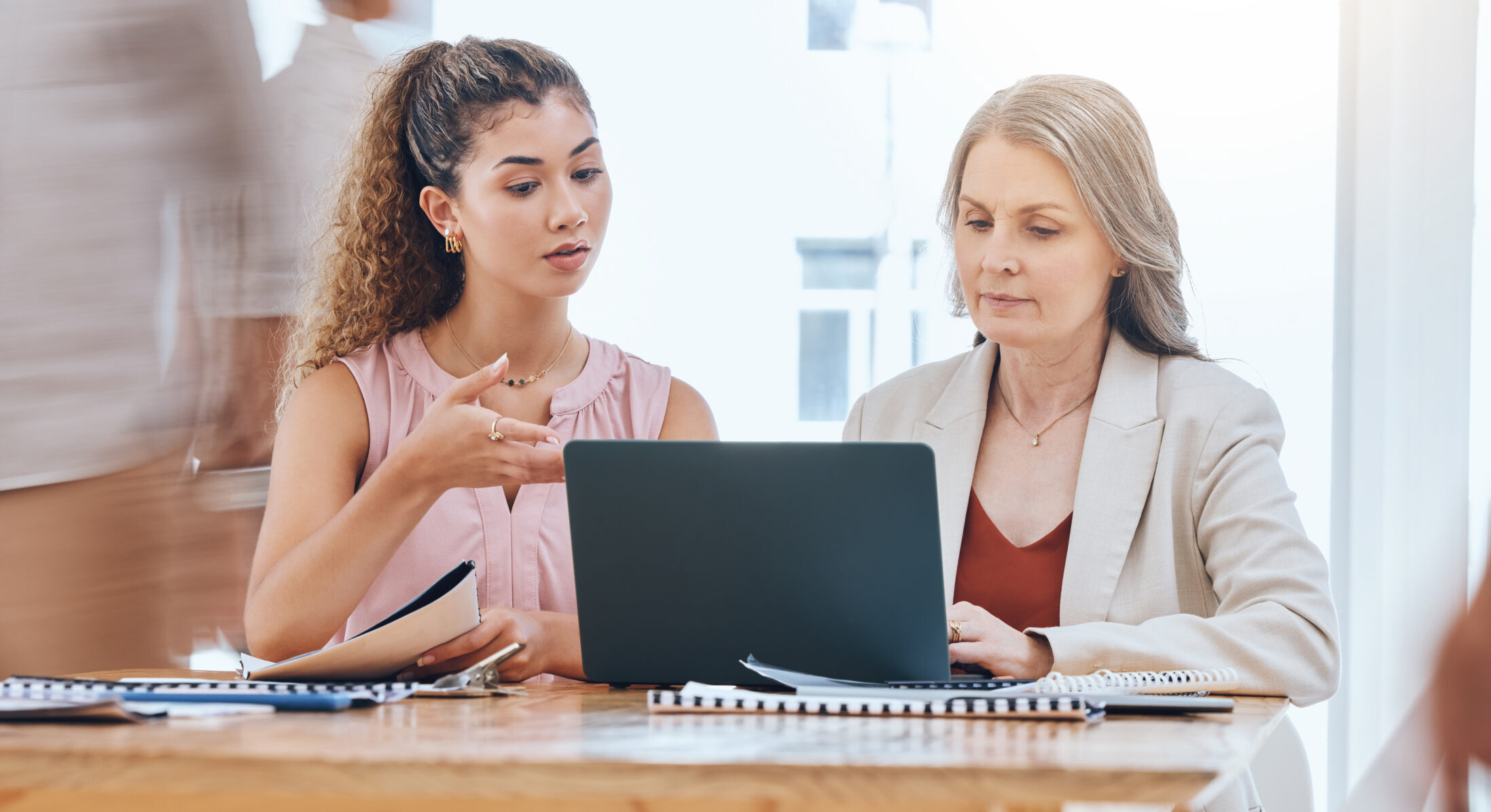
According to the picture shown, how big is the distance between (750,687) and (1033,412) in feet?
2.64

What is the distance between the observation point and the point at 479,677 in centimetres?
98

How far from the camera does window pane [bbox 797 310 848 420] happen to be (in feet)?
8.36

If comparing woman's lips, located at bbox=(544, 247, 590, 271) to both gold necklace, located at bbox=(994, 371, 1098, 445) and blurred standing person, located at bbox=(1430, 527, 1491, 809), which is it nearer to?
gold necklace, located at bbox=(994, 371, 1098, 445)

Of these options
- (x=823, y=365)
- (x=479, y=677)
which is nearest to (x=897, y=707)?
(x=479, y=677)

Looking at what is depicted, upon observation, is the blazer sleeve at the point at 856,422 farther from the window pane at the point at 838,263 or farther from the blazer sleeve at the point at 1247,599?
the window pane at the point at 838,263

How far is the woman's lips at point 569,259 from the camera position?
4.85ft

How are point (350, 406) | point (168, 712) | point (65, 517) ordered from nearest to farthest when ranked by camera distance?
point (168, 712), point (350, 406), point (65, 517)

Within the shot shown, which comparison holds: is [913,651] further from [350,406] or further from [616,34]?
[616,34]

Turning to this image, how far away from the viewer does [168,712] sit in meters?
0.76

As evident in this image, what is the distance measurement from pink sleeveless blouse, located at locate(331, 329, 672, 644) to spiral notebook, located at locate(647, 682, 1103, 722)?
665 millimetres

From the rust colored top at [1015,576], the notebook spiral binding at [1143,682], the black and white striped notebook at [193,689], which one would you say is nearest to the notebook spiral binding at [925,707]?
the notebook spiral binding at [1143,682]

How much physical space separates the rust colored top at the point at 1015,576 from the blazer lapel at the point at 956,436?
21mm

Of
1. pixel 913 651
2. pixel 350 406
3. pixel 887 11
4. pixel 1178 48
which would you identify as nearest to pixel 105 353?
pixel 350 406

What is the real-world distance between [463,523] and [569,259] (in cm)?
37
